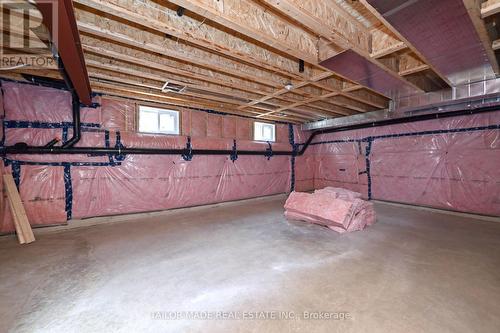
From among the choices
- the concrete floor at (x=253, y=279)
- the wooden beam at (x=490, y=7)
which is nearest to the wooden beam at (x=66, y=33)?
the concrete floor at (x=253, y=279)

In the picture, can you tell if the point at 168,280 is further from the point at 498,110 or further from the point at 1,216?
the point at 498,110

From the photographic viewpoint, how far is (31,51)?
7.36ft

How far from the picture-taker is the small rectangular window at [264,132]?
5.88 meters

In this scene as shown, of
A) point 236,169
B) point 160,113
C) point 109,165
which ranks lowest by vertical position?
point 236,169

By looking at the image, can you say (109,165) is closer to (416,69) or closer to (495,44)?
(416,69)

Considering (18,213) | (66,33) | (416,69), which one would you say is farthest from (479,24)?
(18,213)

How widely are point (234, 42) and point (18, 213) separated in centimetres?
367

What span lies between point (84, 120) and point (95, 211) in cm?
157

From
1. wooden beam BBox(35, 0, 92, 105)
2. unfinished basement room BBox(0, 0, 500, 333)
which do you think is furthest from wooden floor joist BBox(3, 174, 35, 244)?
wooden beam BBox(35, 0, 92, 105)

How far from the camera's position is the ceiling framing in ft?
5.50

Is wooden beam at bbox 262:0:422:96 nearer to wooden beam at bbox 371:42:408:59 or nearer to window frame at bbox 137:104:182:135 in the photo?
wooden beam at bbox 371:42:408:59

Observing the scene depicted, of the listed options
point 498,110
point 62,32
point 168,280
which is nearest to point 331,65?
point 62,32

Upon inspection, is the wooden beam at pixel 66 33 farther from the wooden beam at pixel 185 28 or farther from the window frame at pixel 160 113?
the window frame at pixel 160 113

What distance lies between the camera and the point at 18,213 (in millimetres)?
2877
